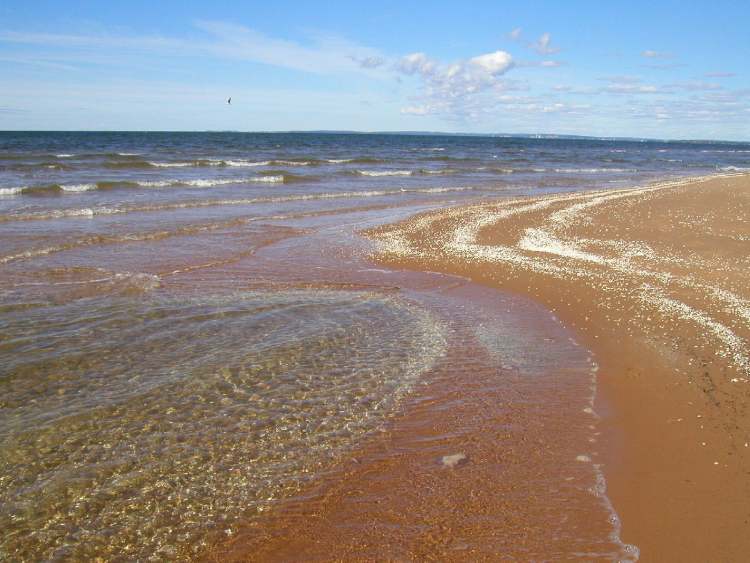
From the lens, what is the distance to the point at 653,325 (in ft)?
27.5

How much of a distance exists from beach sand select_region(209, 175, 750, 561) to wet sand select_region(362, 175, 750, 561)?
0.02 meters

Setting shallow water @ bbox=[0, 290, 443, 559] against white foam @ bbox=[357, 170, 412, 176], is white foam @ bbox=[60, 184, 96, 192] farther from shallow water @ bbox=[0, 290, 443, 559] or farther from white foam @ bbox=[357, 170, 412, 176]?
shallow water @ bbox=[0, 290, 443, 559]

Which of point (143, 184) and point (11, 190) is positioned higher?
point (143, 184)

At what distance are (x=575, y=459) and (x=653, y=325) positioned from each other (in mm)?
4144

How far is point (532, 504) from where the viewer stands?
14.3 ft

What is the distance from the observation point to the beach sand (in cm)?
394

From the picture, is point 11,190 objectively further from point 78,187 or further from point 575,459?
point 575,459

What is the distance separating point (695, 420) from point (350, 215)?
16.1 metres

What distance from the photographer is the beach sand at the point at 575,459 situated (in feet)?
12.9

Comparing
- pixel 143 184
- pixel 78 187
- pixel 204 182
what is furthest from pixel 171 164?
pixel 78 187

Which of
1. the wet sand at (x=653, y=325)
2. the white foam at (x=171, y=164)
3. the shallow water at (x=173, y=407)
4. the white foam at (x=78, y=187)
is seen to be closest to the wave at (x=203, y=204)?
the white foam at (x=78, y=187)

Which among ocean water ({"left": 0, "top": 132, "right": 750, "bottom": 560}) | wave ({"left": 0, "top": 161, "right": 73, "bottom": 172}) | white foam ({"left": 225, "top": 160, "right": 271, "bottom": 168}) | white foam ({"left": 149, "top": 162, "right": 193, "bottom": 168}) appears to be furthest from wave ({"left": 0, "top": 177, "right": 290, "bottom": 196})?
white foam ({"left": 149, "top": 162, "right": 193, "bottom": 168})

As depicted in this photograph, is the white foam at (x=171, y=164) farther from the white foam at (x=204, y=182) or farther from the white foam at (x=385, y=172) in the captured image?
the white foam at (x=385, y=172)

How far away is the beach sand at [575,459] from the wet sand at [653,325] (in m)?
0.02
